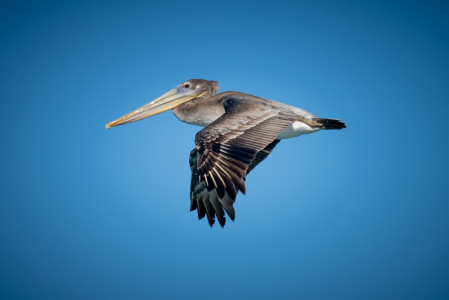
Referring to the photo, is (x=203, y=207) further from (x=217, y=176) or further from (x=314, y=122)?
(x=314, y=122)

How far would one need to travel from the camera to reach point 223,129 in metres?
5.79

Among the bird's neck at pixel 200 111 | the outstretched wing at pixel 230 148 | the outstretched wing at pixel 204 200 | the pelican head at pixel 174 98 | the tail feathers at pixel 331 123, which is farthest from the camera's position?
the pelican head at pixel 174 98

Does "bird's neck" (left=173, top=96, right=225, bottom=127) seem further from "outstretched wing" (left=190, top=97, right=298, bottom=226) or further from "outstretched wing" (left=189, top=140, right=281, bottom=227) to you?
"outstretched wing" (left=189, top=140, right=281, bottom=227)

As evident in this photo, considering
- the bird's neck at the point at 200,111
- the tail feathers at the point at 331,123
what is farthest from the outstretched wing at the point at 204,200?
the tail feathers at the point at 331,123

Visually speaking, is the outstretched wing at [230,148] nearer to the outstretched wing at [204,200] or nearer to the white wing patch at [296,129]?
the outstretched wing at [204,200]

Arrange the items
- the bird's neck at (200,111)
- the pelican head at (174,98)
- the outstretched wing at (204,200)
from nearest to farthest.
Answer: the outstretched wing at (204,200) → the bird's neck at (200,111) → the pelican head at (174,98)

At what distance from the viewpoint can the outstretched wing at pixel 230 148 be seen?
518 cm

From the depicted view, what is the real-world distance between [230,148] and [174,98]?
3472mm

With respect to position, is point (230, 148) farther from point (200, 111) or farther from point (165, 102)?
point (165, 102)

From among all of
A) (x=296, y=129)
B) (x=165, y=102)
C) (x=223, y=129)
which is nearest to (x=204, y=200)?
(x=223, y=129)

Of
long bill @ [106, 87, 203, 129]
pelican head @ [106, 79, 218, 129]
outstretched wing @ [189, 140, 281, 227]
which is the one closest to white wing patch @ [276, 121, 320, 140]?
outstretched wing @ [189, 140, 281, 227]

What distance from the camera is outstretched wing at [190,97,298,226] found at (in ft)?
17.0

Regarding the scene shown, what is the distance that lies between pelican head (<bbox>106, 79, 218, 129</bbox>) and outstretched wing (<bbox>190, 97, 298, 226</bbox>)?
65.0 inches

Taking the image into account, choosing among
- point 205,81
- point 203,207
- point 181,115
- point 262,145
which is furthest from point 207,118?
point 262,145
